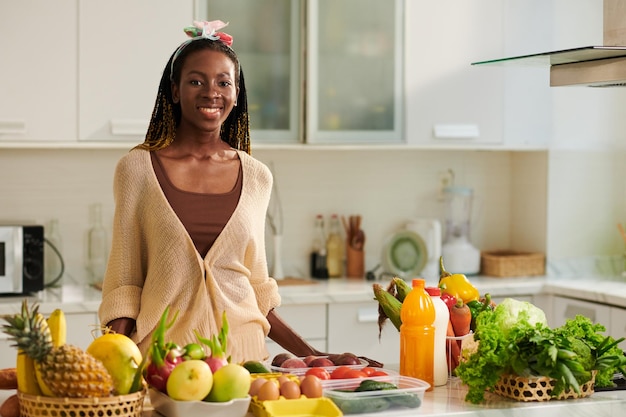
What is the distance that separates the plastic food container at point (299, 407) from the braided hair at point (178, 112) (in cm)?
81

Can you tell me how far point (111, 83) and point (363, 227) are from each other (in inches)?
54.5

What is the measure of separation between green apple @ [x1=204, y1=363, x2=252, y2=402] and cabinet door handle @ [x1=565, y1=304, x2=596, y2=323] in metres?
2.55

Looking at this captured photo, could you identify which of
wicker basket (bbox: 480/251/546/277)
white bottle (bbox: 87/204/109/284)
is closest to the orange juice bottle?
white bottle (bbox: 87/204/109/284)

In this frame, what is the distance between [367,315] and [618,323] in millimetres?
973

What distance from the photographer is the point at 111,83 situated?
155 inches

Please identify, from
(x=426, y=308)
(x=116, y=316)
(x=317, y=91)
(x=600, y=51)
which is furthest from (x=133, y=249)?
(x=317, y=91)

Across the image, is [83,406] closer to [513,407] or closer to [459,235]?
[513,407]

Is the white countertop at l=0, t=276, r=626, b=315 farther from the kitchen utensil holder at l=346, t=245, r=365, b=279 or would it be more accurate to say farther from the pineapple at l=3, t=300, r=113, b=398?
the pineapple at l=3, t=300, r=113, b=398

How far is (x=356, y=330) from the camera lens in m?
4.10

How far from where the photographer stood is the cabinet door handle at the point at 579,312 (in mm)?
4168

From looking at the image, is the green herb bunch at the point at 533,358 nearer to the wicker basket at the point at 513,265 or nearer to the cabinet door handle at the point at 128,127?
the cabinet door handle at the point at 128,127

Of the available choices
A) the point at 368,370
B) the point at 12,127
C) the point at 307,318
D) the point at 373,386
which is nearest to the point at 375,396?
the point at 373,386

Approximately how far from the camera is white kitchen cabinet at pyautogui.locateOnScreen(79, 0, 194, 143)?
12.9 feet

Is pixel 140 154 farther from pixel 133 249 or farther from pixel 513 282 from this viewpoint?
pixel 513 282
